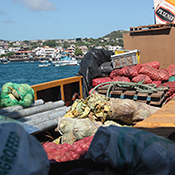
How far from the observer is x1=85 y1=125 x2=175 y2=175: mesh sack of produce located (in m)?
1.72

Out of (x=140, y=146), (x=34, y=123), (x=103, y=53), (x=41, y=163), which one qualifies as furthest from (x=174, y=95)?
(x=41, y=163)

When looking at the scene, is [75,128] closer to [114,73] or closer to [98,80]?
[98,80]

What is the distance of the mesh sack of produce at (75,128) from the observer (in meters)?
4.59

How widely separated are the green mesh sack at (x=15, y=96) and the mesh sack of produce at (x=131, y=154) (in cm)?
374

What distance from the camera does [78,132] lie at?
15.0 feet

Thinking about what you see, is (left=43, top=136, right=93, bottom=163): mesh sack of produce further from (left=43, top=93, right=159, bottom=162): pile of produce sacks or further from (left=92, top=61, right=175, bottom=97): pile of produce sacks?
(left=92, top=61, right=175, bottom=97): pile of produce sacks

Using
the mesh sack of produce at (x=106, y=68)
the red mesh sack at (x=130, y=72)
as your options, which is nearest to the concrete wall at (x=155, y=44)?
the mesh sack of produce at (x=106, y=68)

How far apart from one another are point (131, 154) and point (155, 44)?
864 centimetres

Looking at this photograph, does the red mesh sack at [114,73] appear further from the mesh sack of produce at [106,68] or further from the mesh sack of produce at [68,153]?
the mesh sack of produce at [68,153]

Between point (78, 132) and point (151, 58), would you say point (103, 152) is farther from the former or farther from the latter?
point (151, 58)

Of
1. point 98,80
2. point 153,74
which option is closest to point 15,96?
point 98,80

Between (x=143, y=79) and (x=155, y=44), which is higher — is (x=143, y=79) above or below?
below

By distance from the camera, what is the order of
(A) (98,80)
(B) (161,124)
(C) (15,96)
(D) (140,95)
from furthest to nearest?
1. (A) (98,80)
2. (D) (140,95)
3. (C) (15,96)
4. (B) (161,124)

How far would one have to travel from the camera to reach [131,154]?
1740 millimetres
